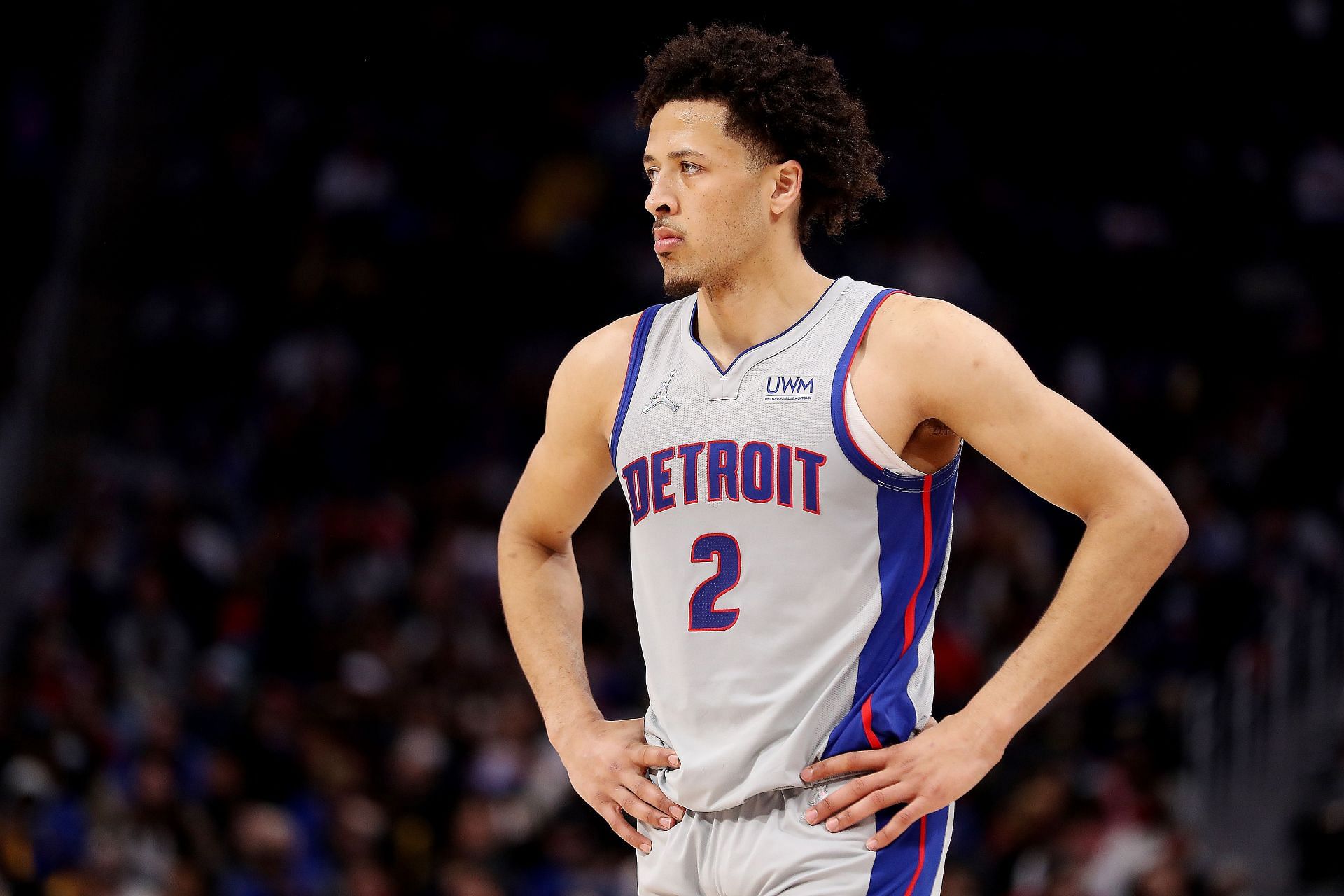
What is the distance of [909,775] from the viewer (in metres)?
2.95

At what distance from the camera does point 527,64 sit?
42.9 feet

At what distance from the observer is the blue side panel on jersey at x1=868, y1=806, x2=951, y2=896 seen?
2998mm

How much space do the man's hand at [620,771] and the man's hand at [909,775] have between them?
321 mm

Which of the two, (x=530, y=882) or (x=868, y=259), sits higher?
(x=868, y=259)

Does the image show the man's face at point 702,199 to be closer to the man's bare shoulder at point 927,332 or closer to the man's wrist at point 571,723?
the man's bare shoulder at point 927,332

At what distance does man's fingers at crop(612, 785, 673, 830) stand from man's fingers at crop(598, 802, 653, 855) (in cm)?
2

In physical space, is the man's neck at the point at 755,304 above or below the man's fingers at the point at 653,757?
above

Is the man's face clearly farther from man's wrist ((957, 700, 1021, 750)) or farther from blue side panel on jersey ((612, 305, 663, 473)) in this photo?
man's wrist ((957, 700, 1021, 750))

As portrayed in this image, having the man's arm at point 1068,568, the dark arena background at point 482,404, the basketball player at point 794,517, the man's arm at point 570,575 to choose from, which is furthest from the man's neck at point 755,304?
the dark arena background at point 482,404

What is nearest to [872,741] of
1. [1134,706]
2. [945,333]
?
[945,333]

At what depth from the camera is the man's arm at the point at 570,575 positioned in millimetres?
3230

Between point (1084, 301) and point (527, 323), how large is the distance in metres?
3.91

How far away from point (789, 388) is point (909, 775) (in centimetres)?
76

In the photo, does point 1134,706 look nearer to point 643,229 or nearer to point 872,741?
point 643,229
